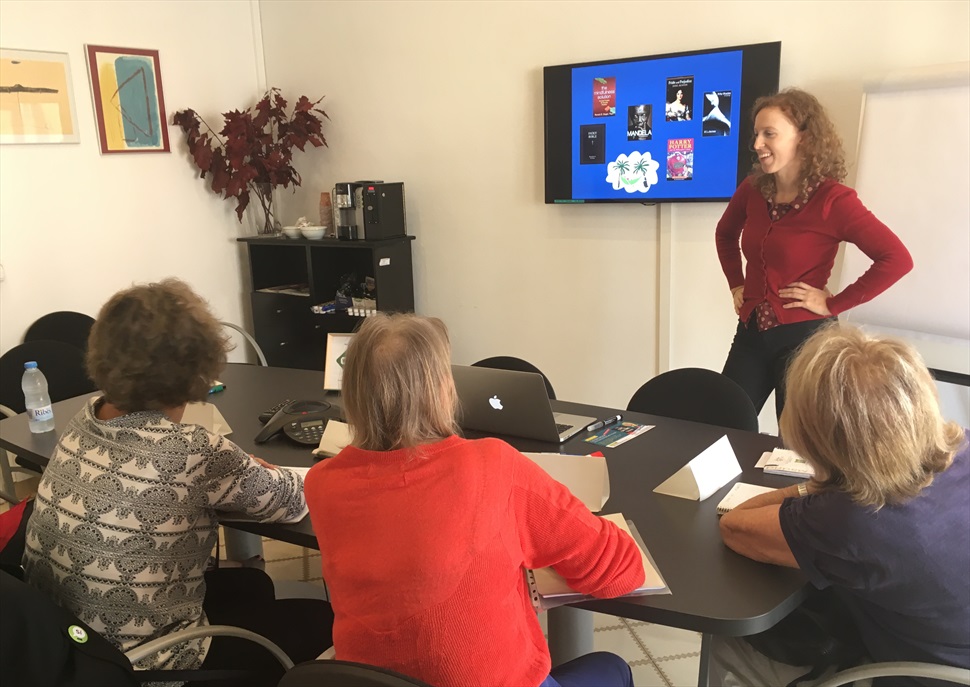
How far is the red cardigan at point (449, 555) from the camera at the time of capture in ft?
3.84

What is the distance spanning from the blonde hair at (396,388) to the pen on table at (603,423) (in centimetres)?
85

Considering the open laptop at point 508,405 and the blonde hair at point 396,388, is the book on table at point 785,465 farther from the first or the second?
the blonde hair at point 396,388

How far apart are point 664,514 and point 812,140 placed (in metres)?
1.54

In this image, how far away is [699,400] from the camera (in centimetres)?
232

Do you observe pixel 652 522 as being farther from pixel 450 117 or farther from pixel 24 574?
pixel 450 117

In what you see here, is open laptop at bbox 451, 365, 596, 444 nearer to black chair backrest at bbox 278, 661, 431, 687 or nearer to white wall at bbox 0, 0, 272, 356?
black chair backrest at bbox 278, 661, 431, 687

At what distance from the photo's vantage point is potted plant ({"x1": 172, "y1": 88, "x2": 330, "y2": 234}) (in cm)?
439

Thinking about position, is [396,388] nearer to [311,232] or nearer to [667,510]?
[667,510]

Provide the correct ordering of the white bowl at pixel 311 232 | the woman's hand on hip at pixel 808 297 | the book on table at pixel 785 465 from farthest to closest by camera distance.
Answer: the white bowl at pixel 311 232 → the woman's hand on hip at pixel 808 297 → the book on table at pixel 785 465

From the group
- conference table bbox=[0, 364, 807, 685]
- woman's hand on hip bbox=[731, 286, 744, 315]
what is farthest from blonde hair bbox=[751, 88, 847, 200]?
conference table bbox=[0, 364, 807, 685]

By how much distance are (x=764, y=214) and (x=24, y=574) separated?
2366 mm

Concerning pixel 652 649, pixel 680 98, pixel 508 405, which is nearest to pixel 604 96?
pixel 680 98

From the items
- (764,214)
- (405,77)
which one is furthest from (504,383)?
(405,77)

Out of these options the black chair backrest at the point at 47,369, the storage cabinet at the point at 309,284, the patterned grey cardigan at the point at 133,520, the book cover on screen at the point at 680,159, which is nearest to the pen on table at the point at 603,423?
the patterned grey cardigan at the point at 133,520
